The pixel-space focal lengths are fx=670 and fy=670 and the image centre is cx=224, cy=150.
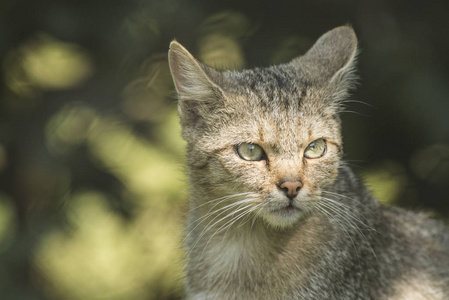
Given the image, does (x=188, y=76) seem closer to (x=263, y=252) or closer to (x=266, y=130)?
(x=266, y=130)

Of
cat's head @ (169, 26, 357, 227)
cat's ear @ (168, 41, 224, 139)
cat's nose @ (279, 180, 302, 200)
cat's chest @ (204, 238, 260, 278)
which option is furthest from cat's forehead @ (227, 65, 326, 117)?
cat's chest @ (204, 238, 260, 278)

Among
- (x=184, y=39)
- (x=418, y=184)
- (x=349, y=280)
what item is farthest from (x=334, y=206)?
(x=184, y=39)

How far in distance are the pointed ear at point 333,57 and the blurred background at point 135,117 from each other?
0.95 metres

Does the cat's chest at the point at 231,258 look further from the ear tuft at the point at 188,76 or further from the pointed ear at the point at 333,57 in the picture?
the pointed ear at the point at 333,57

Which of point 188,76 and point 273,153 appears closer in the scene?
point 273,153

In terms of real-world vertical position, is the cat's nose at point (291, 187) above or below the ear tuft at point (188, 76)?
below

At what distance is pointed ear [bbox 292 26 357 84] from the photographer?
12.6ft

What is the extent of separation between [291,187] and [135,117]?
2100 mm

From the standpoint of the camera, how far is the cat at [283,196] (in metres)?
3.50

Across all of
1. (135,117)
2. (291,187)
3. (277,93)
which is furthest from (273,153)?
(135,117)

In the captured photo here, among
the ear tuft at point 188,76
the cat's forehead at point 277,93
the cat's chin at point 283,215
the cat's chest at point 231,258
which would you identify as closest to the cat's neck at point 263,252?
the cat's chest at point 231,258

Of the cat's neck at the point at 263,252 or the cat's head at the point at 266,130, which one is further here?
the cat's neck at the point at 263,252

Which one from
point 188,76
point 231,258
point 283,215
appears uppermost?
point 188,76

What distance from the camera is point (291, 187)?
336 centimetres
